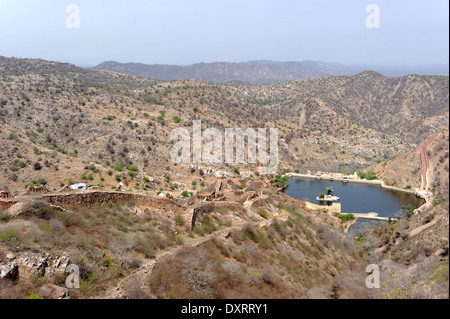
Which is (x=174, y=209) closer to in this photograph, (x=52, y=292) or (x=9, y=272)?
(x=52, y=292)

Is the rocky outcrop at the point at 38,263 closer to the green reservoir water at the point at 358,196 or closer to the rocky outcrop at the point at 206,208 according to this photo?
the rocky outcrop at the point at 206,208

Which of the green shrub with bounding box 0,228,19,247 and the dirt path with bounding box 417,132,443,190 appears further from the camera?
the dirt path with bounding box 417,132,443,190

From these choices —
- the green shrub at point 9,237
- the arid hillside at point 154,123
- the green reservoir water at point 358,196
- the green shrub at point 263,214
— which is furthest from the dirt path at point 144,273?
the green reservoir water at point 358,196

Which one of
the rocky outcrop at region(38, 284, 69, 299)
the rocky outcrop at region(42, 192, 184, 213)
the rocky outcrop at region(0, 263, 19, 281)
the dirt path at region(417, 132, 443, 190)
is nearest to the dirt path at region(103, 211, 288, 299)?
the rocky outcrop at region(38, 284, 69, 299)

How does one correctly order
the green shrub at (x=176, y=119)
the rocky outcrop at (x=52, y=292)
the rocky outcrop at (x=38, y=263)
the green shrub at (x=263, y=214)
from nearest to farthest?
1. the rocky outcrop at (x=52, y=292)
2. the rocky outcrop at (x=38, y=263)
3. the green shrub at (x=263, y=214)
4. the green shrub at (x=176, y=119)

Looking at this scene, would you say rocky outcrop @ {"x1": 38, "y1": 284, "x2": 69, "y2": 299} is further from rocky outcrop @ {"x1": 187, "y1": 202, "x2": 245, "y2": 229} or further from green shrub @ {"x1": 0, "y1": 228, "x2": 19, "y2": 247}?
rocky outcrop @ {"x1": 187, "y1": 202, "x2": 245, "y2": 229}

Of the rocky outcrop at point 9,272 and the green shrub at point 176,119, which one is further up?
the green shrub at point 176,119

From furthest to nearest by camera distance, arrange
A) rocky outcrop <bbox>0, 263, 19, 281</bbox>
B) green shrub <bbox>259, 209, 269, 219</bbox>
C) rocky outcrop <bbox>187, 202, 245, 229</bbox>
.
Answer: green shrub <bbox>259, 209, 269, 219</bbox> → rocky outcrop <bbox>187, 202, 245, 229</bbox> → rocky outcrop <bbox>0, 263, 19, 281</bbox>
